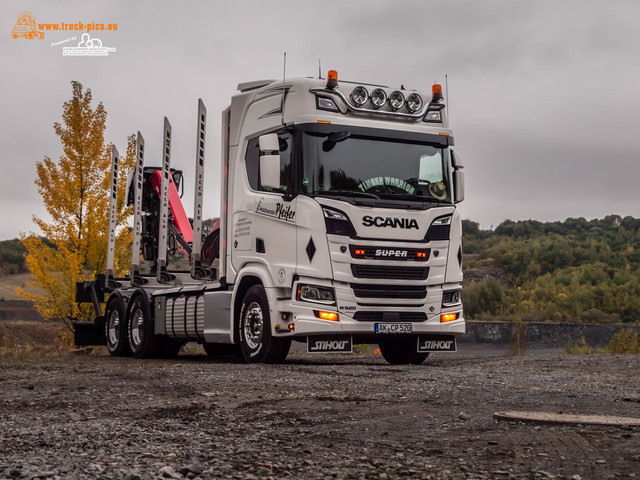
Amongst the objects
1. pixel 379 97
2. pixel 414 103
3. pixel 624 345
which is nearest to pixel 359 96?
pixel 379 97

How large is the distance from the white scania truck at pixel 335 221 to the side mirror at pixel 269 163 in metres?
0.01

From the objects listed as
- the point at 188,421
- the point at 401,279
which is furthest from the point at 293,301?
the point at 188,421

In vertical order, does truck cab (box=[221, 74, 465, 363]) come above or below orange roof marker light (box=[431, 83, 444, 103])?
below

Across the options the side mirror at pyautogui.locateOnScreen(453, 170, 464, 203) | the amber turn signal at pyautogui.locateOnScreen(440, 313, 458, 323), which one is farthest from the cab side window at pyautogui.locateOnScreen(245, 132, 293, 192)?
the amber turn signal at pyautogui.locateOnScreen(440, 313, 458, 323)

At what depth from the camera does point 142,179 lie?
1686cm

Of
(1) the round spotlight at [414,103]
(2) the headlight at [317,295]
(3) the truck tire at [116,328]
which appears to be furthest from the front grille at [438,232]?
(3) the truck tire at [116,328]

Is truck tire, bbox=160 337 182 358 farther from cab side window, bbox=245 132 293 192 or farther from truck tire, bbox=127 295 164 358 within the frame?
cab side window, bbox=245 132 293 192

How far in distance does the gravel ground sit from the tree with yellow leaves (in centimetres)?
1108

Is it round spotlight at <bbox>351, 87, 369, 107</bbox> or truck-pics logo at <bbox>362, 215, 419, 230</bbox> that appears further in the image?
round spotlight at <bbox>351, 87, 369, 107</bbox>

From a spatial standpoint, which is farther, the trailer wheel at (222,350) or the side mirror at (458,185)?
the trailer wheel at (222,350)

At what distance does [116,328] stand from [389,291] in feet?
24.8

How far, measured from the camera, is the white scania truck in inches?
450

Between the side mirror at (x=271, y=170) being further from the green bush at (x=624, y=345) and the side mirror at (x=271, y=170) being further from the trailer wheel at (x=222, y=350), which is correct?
the green bush at (x=624, y=345)

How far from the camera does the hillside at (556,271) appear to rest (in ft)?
107
